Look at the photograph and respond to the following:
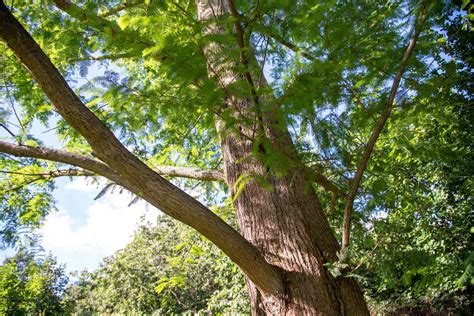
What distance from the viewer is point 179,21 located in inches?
69.8

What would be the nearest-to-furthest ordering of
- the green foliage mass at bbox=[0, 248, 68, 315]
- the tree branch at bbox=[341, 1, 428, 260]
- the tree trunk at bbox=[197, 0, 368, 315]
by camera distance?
the tree branch at bbox=[341, 1, 428, 260] → the tree trunk at bbox=[197, 0, 368, 315] → the green foliage mass at bbox=[0, 248, 68, 315]

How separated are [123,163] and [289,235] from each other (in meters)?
1.04

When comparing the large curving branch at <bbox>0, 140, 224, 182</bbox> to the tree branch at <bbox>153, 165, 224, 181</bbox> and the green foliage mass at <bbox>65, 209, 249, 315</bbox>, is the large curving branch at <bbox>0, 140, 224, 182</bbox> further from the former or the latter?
the green foliage mass at <bbox>65, 209, 249, 315</bbox>

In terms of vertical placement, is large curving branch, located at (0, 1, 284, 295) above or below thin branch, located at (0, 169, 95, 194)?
below

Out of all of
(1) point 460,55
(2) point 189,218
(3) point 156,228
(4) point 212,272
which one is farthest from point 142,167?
(3) point 156,228

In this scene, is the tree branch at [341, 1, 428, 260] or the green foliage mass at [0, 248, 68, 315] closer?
the tree branch at [341, 1, 428, 260]

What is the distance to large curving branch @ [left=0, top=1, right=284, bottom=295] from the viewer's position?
5.57ft

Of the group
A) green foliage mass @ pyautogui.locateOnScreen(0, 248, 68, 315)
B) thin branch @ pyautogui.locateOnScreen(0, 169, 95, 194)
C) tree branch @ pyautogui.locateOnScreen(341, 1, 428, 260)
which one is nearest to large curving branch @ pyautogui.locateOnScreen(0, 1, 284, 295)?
tree branch @ pyautogui.locateOnScreen(341, 1, 428, 260)

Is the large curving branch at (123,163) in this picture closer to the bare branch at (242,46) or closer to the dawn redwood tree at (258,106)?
the dawn redwood tree at (258,106)

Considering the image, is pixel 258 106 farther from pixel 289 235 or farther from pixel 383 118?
pixel 289 235

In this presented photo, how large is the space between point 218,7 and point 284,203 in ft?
5.82

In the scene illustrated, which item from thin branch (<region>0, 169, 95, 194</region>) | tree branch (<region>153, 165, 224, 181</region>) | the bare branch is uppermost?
thin branch (<region>0, 169, 95, 194</region>)

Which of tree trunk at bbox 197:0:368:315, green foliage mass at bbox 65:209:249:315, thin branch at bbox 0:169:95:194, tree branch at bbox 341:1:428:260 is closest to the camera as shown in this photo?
tree branch at bbox 341:1:428:260

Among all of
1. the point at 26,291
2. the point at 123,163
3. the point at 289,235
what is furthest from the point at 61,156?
the point at 26,291
